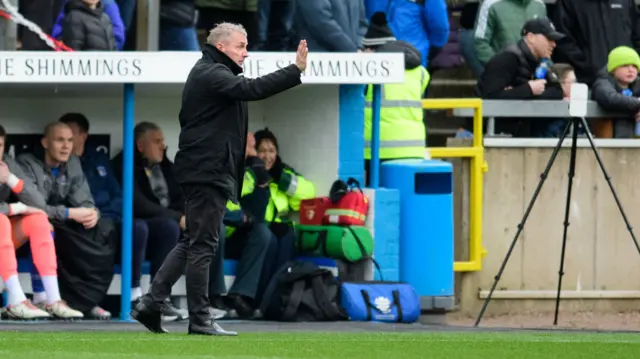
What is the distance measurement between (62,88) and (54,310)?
1949 mm

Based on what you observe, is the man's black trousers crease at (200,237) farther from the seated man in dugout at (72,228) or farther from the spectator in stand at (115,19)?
the spectator in stand at (115,19)

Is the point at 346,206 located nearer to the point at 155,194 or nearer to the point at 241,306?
the point at 241,306

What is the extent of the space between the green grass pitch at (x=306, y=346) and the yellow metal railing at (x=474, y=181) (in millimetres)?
4072

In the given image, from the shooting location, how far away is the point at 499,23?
18.4 metres

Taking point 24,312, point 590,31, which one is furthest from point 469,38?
point 24,312

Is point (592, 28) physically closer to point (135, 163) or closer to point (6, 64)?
point (135, 163)

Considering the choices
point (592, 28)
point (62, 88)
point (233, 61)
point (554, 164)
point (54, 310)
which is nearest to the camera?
point (233, 61)

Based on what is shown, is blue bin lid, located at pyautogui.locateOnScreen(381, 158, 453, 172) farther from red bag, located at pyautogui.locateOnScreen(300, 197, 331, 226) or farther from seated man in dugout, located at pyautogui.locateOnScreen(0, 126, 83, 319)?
seated man in dugout, located at pyautogui.locateOnScreen(0, 126, 83, 319)

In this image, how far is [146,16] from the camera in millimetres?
18797

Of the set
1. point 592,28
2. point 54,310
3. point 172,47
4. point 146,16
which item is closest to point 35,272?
point 54,310

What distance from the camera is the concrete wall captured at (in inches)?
680

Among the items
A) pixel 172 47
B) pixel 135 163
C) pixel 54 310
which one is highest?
pixel 172 47

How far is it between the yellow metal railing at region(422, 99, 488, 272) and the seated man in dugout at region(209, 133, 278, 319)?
199 cm

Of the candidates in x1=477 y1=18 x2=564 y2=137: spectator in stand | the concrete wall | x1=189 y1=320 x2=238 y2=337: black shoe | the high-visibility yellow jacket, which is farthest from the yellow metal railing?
x1=189 y1=320 x2=238 y2=337: black shoe
